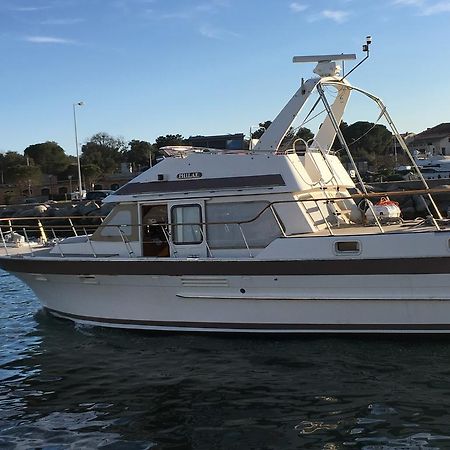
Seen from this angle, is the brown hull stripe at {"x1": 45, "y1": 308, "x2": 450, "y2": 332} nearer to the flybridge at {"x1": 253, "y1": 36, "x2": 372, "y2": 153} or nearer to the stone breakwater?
the flybridge at {"x1": 253, "y1": 36, "x2": 372, "y2": 153}

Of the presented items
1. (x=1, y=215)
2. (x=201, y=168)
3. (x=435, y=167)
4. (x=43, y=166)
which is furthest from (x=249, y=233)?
(x=43, y=166)

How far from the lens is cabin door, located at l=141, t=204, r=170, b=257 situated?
10344 mm

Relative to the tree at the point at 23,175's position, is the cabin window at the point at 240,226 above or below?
below

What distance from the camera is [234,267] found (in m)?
9.13

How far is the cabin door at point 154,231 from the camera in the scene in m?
10.3

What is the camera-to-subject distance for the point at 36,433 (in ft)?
22.3

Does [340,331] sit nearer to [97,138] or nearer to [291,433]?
[291,433]

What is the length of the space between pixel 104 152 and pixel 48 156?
29.5 ft

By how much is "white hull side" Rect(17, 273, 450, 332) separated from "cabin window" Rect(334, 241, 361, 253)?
0.41m

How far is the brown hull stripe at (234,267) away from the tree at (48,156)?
255 feet

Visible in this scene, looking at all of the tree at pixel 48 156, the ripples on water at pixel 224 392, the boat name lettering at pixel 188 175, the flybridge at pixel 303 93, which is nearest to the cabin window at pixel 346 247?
the ripples on water at pixel 224 392

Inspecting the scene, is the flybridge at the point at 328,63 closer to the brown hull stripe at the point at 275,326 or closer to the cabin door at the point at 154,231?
the cabin door at the point at 154,231

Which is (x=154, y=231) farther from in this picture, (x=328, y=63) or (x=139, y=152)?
(x=139, y=152)

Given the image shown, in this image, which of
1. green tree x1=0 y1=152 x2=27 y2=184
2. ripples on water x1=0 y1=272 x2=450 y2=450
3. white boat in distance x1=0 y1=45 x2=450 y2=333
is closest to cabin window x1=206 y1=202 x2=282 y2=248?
white boat in distance x1=0 y1=45 x2=450 y2=333
